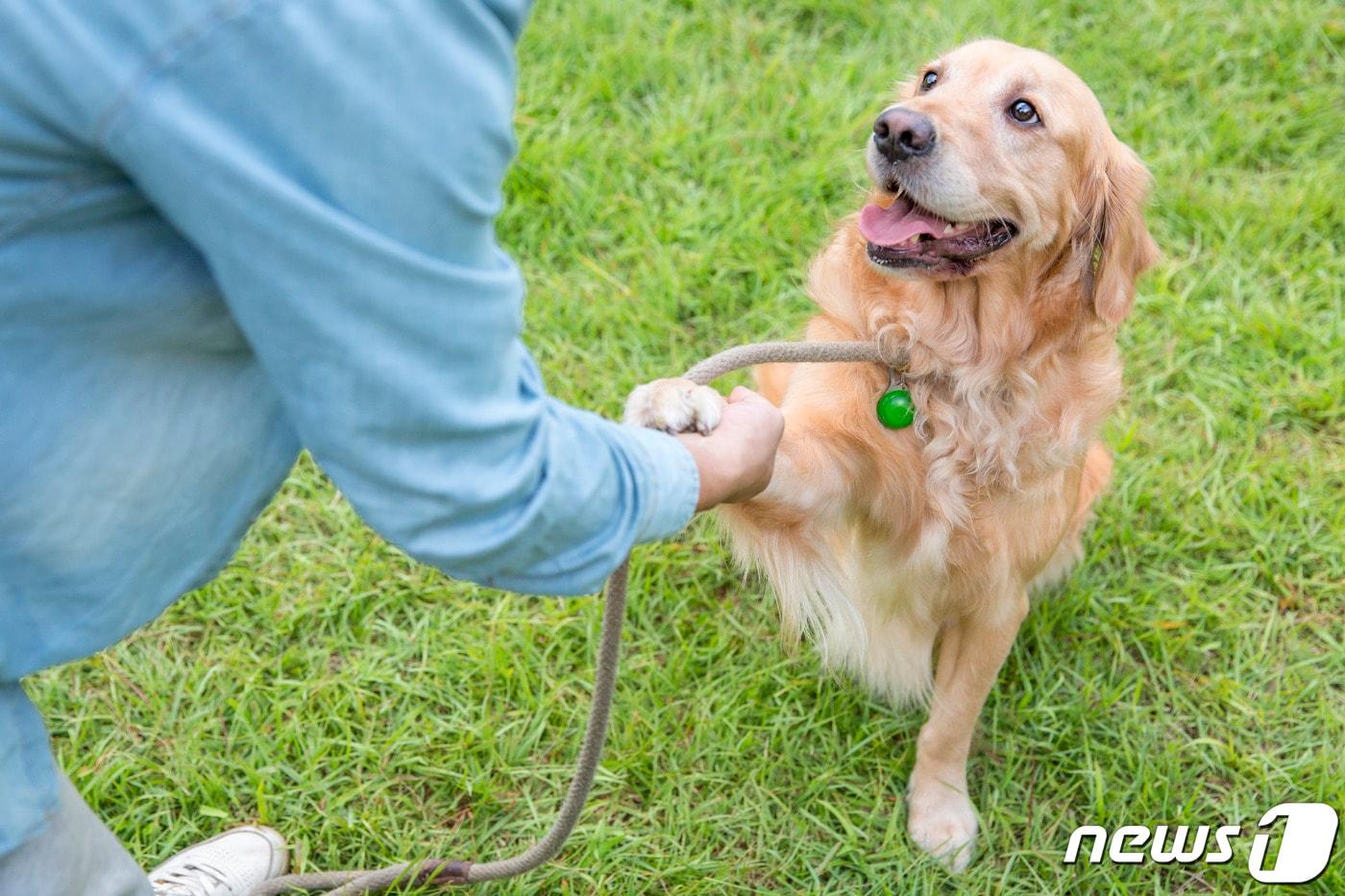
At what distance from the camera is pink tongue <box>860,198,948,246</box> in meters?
2.28

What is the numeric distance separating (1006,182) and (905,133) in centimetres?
21

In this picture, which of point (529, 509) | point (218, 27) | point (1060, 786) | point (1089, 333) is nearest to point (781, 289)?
point (1089, 333)

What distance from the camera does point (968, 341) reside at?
7.54 ft

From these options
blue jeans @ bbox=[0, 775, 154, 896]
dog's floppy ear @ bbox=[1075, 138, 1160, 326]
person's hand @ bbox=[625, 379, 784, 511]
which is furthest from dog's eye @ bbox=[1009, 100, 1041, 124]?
blue jeans @ bbox=[0, 775, 154, 896]

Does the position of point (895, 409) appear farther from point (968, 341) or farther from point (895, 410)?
point (968, 341)

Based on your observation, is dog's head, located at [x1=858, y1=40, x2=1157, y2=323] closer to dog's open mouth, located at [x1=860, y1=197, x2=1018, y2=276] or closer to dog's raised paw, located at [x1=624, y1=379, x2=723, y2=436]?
dog's open mouth, located at [x1=860, y1=197, x2=1018, y2=276]

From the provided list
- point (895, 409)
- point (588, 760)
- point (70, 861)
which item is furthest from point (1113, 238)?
point (70, 861)

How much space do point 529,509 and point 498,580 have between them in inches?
5.5

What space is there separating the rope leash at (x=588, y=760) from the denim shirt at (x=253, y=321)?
1.62 feet

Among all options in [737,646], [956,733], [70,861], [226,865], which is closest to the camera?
[70,861]

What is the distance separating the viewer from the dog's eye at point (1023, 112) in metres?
2.32

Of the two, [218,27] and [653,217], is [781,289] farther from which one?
[218,27]

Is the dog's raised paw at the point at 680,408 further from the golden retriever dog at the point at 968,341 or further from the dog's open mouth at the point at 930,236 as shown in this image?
the dog's open mouth at the point at 930,236

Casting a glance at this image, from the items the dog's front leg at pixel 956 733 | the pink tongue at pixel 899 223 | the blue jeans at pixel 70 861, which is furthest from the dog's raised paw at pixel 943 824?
the blue jeans at pixel 70 861
